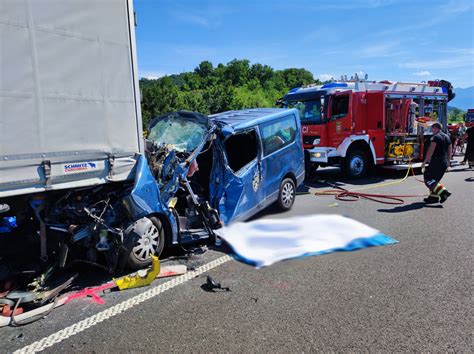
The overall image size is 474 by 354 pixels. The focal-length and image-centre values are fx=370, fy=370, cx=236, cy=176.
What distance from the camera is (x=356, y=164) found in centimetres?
1090

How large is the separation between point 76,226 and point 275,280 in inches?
85.2

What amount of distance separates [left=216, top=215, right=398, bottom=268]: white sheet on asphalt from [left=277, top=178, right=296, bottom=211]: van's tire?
47 centimetres

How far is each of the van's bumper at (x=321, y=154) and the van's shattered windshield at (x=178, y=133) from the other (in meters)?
5.65

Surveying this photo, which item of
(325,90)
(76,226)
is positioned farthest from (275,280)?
(325,90)

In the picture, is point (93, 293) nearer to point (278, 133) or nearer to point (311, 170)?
point (278, 133)

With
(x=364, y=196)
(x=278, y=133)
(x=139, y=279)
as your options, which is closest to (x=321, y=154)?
(x=364, y=196)

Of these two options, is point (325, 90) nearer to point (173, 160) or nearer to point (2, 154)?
point (173, 160)

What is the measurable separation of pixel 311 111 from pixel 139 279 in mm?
8123

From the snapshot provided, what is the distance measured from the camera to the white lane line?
9.43 feet

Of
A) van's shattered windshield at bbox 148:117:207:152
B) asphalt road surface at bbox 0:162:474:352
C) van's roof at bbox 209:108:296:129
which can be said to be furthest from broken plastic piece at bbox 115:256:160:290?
van's roof at bbox 209:108:296:129

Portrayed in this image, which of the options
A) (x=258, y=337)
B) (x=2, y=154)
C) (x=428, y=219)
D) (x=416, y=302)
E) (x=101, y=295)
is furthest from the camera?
(x=428, y=219)

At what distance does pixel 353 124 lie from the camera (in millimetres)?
10422

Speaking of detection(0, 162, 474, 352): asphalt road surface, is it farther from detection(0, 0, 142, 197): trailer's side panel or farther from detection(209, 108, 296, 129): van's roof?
detection(209, 108, 296, 129): van's roof

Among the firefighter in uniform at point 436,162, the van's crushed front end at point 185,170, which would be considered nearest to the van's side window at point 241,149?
the van's crushed front end at point 185,170
